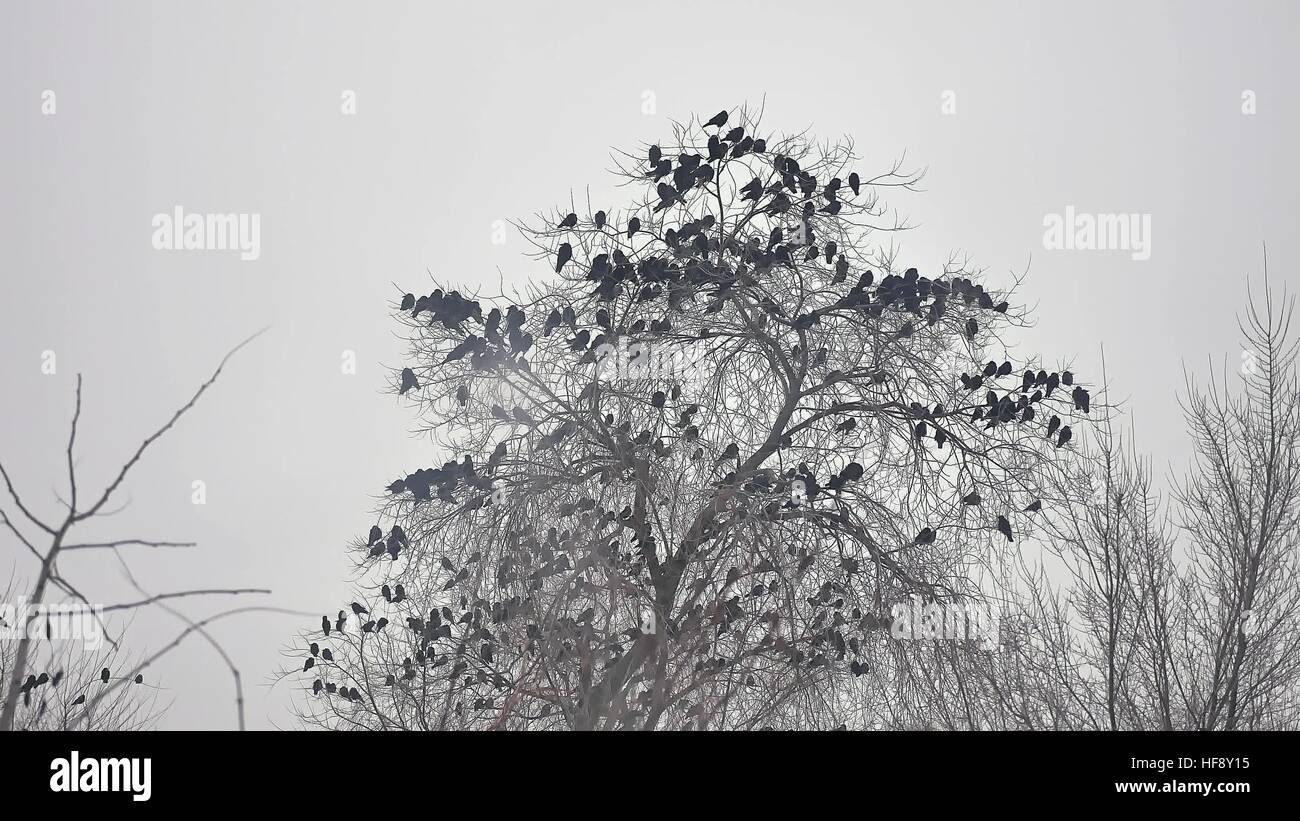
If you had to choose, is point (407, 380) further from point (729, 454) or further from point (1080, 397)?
point (1080, 397)

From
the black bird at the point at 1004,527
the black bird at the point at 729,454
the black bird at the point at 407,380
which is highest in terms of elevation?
the black bird at the point at 407,380

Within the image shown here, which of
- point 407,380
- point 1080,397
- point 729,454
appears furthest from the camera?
point 407,380

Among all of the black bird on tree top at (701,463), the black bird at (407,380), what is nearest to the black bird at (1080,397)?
the black bird on tree top at (701,463)

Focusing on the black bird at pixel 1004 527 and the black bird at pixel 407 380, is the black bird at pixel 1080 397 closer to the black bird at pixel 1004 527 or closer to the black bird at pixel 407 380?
the black bird at pixel 1004 527

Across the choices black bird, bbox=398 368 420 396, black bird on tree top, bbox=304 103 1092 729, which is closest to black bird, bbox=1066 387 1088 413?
black bird on tree top, bbox=304 103 1092 729

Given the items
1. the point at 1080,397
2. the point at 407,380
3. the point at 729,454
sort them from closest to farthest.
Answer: the point at 729,454
the point at 1080,397
the point at 407,380

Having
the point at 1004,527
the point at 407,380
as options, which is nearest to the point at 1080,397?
the point at 1004,527

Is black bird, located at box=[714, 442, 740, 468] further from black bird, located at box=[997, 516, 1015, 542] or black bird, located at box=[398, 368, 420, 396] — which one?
black bird, located at box=[398, 368, 420, 396]

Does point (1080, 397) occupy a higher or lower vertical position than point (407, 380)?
lower

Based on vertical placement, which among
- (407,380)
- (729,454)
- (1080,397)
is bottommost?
(729,454)

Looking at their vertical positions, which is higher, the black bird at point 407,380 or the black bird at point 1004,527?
the black bird at point 407,380

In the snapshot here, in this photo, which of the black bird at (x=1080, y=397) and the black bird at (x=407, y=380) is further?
the black bird at (x=407, y=380)

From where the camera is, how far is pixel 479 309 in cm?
801
